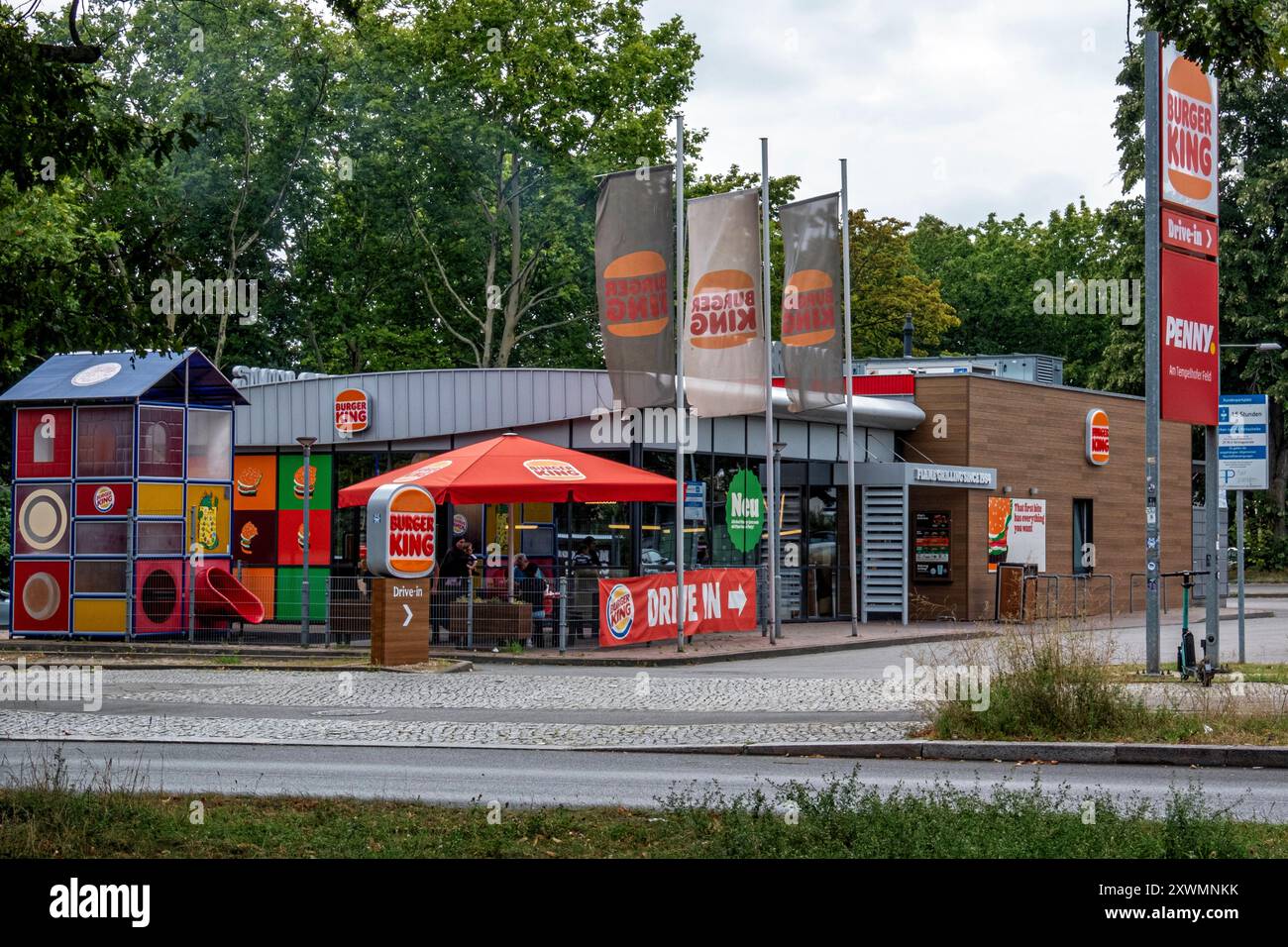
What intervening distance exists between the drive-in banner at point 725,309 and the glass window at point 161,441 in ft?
27.8

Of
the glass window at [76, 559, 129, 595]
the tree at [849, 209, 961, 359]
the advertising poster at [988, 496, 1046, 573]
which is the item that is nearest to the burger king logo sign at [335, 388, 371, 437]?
the glass window at [76, 559, 129, 595]

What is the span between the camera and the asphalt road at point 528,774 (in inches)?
434

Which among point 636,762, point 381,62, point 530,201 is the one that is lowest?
point 636,762

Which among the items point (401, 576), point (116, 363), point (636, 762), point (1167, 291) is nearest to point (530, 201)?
point (116, 363)

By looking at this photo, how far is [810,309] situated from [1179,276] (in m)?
9.87

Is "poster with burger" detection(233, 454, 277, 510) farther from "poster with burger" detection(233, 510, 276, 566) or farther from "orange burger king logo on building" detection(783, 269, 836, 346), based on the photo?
"orange burger king logo on building" detection(783, 269, 836, 346)

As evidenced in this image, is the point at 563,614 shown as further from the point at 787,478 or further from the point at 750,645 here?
the point at 787,478

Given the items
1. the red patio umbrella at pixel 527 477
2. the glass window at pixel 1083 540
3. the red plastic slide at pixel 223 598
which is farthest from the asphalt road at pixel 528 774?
the glass window at pixel 1083 540

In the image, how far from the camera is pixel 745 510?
32.3 meters

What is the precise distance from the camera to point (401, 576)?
22469 millimetres

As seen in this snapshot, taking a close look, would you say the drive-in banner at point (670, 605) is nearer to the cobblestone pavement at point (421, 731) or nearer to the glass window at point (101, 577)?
the glass window at point (101, 577)
